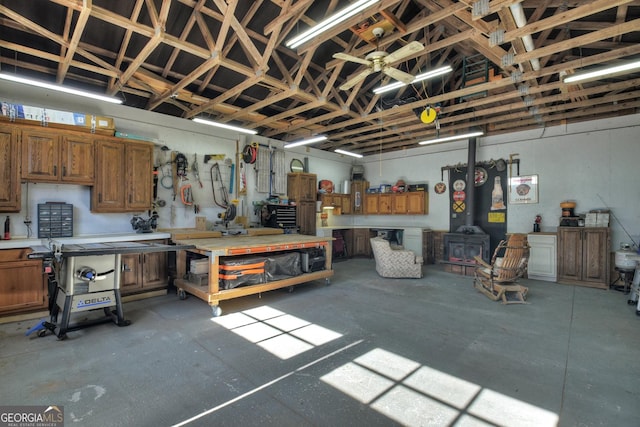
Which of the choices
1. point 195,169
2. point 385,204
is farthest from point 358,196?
point 195,169

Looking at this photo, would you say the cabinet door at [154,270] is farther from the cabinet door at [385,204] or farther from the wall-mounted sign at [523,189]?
the wall-mounted sign at [523,189]

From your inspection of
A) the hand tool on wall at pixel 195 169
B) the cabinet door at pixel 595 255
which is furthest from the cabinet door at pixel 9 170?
the cabinet door at pixel 595 255

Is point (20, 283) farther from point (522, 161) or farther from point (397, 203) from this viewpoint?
point (522, 161)

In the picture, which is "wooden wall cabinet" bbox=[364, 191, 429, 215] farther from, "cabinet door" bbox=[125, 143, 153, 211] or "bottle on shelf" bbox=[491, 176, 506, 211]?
"cabinet door" bbox=[125, 143, 153, 211]

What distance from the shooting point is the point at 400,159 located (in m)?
9.41

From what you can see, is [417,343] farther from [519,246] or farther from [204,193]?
[204,193]

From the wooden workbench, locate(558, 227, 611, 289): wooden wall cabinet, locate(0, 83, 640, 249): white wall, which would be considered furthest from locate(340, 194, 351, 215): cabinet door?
locate(558, 227, 611, 289): wooden wall cabinet

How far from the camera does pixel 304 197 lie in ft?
27.0

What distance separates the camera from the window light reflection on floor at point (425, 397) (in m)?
2.02

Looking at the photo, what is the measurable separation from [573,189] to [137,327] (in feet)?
28.4

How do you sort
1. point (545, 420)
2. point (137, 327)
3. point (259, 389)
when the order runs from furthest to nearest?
point (137, 327) < point (259, 389) < point (545, 420)

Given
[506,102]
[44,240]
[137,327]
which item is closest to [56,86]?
[44,240]

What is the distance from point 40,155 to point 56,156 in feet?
0.56

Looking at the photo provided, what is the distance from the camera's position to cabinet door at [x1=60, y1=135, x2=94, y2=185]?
174 inches
